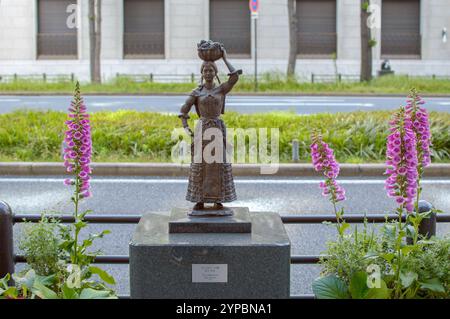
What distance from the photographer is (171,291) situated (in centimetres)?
481

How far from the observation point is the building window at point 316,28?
42.4m

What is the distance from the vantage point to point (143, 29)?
4278cm

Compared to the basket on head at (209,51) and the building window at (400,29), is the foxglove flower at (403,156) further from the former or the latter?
the building window at (400,29)

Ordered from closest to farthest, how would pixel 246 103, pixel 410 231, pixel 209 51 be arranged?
pixel 209 51 < pixel 410 231 < pixel 246 103

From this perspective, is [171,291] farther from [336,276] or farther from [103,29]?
[103,29]

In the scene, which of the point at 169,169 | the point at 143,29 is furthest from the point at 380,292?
the point at 143,29

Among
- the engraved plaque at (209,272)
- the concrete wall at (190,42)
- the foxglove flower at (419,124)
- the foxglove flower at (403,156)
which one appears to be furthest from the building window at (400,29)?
the engraved plaque at (209,272)

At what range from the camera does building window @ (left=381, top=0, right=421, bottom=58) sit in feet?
139

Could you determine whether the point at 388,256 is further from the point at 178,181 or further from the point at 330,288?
the point at 178,181

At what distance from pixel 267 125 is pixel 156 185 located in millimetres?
3758

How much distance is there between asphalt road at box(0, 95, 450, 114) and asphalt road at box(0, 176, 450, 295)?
9133 mm

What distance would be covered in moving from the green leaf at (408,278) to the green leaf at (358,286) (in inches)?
9.0

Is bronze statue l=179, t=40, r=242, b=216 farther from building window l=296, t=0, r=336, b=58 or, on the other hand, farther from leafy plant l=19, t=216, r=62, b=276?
building window l=296, t=0, r=336, b=58

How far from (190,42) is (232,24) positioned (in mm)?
2613
